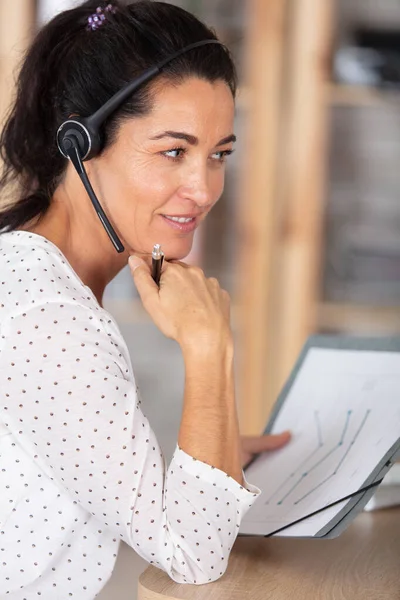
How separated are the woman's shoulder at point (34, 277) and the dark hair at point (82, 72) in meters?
0.10

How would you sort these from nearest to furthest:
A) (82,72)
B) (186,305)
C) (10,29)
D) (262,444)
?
(186,305) → (82,72) → (262,444) → (10,29)

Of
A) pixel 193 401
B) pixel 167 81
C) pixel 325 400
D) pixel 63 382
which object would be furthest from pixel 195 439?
pixel 167 81

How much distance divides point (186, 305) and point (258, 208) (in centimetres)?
153

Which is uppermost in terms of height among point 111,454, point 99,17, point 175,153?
point 99,17

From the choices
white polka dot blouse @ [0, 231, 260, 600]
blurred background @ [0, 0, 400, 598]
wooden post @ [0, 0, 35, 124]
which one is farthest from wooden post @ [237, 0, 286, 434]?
white polka dot blouse @ [0, 231, 260, 600]

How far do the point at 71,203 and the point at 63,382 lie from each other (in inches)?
13.5

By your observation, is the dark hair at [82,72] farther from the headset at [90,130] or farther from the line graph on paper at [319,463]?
the line graph on paper at [319,463]

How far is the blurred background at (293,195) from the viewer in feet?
8.38

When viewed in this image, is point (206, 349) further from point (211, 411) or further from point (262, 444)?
point (262, 444)

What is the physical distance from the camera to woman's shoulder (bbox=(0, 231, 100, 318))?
105cm

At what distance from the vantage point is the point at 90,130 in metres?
1.17

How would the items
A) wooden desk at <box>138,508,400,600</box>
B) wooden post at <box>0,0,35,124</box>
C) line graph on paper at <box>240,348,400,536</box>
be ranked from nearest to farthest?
wooden desk at <box>138,508,400,600</box> → line graph on paper at <box>240,348,400,536</box> → wooden post at <box>0,0,35,124</box>

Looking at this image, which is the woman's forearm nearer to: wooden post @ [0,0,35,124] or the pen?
the pen

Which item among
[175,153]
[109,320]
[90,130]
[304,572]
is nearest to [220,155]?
[175,153]
